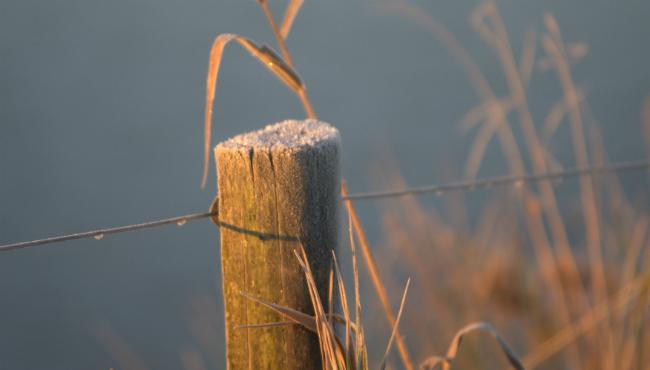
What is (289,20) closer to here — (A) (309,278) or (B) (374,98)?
(A) (309,278)

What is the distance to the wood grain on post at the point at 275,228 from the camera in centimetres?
79

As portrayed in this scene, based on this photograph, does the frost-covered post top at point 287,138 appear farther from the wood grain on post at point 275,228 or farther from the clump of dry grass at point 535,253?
the clump of dry grass at point 535,253

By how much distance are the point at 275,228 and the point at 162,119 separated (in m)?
7.00

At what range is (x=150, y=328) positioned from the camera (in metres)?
4.27

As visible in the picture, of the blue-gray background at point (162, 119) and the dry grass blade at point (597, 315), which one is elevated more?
the blue-gray background at point (162, 119)

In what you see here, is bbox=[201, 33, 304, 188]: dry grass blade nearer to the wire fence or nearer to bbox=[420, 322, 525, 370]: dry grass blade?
the wire fence

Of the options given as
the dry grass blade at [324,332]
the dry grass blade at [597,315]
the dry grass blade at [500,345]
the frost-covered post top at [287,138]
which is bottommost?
the dry grass blade at [597,315]

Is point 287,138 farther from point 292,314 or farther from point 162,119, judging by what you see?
point 162,119

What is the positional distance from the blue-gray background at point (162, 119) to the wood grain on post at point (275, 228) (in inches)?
65.7

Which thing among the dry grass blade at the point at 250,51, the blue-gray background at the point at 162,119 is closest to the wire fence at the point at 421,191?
the dry grass blade at the point at 250,51

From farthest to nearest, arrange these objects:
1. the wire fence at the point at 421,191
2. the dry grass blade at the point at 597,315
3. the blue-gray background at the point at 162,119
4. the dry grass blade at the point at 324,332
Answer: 1. the blue-gray background at the point at 162,119
2. the dry grass blade at the point at 597,315
3. the wire fence at the point at 421,191
4. the dry grass blade at the point at 324,332

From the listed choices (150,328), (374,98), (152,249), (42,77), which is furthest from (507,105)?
(42,77)

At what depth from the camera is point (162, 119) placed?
7.52 meters

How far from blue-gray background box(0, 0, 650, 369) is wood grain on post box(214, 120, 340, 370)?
65.7 inches
